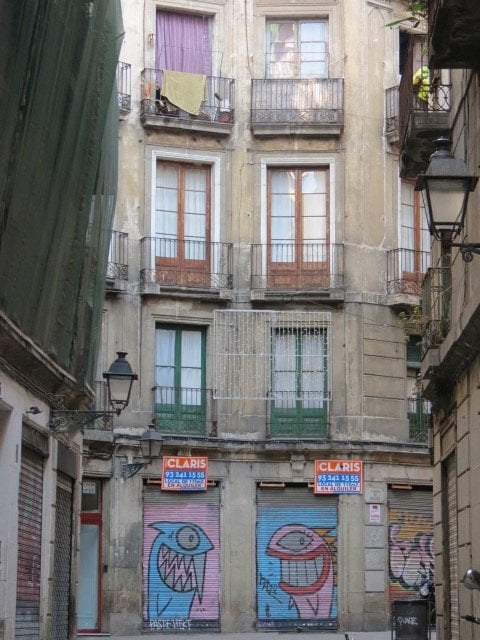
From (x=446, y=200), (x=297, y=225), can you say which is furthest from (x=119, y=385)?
(x=297, y=225)

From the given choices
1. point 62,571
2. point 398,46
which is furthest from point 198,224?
point 62,571

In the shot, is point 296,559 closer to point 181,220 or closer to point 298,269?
point 298,269

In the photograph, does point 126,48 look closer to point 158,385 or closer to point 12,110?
point 158,385

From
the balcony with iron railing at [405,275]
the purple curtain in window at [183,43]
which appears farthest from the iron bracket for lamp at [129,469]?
the purple curtain in window at [183,43]

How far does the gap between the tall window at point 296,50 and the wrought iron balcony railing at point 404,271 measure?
4700mm

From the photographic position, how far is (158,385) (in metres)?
31.9

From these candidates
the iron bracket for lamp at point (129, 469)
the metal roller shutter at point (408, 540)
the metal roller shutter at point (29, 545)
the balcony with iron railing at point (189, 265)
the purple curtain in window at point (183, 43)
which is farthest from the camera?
the purple curtain in window at point (183, 43)

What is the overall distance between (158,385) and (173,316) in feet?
5.14

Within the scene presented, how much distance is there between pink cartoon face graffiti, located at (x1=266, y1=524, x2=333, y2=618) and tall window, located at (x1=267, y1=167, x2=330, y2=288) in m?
5.58

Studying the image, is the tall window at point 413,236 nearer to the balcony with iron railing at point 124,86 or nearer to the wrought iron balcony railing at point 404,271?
the wrought iron balcony railing at point 404,271

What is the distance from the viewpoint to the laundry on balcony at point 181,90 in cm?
3247

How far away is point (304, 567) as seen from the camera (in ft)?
104

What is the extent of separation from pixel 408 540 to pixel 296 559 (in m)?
2.54

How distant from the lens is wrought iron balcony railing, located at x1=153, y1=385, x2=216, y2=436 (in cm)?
3169
